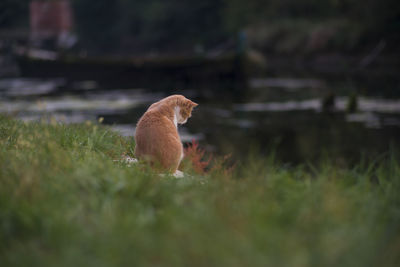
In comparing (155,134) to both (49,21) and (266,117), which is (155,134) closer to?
(266,117)

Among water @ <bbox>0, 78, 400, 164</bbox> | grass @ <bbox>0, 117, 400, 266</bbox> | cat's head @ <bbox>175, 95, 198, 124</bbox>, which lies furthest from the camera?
Answer: water @ <bbox>0, 78, 400, 164</bbox>

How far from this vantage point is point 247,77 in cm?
2458

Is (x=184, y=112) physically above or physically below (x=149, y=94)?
above

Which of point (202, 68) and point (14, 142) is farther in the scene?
point (202, 68)

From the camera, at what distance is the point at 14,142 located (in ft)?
15.2

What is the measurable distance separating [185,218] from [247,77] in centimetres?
2219

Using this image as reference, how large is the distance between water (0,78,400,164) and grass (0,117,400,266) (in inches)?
123

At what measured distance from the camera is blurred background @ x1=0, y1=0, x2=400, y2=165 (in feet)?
42.4

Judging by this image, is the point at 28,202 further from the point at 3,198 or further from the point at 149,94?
the point at 149,94

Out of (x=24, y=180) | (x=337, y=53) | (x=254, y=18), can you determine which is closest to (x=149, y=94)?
(x=337, y=53)

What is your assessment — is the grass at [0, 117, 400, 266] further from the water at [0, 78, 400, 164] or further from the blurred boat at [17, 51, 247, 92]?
the blurred boat at [17, 51, 247, 92]

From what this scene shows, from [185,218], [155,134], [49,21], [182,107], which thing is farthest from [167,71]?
[49,21]

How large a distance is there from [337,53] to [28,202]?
3080 centimetres

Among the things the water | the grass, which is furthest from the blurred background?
the grass
